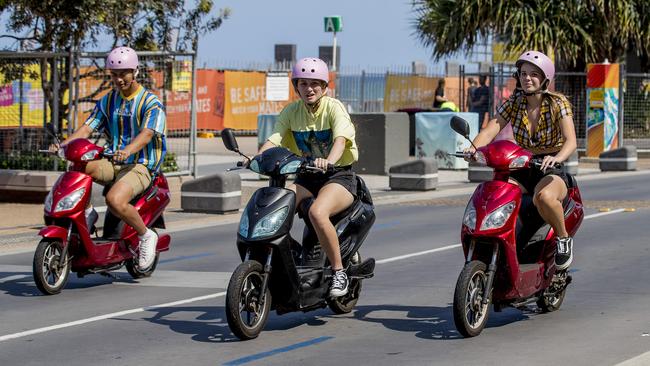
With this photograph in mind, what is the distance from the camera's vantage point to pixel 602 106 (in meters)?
31.4

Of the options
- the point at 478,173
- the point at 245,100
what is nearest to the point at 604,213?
the point at 478,173

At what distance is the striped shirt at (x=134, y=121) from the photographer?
37.6 ft

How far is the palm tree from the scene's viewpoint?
34750mm

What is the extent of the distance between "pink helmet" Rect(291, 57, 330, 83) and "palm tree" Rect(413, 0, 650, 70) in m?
26.0

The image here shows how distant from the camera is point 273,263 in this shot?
28.4 feet

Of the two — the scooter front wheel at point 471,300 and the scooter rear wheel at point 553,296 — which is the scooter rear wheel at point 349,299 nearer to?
the scooter front wheel at point 471,300

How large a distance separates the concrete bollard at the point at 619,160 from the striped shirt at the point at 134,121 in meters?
17.4

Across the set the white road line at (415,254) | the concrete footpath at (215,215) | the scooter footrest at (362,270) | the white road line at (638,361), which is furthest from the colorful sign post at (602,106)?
the white road line at (638,361)

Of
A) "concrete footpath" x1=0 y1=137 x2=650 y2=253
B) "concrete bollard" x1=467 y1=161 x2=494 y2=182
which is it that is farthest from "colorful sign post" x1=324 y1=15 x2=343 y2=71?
"concrete bollard" x1=467 y1=161 x2=494 y2=182

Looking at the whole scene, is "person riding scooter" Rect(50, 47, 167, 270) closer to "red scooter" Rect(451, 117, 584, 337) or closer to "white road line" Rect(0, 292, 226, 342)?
"white road line" Rect(0, 292, 226, 342)

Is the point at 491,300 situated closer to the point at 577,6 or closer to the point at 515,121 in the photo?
the point at 515,121

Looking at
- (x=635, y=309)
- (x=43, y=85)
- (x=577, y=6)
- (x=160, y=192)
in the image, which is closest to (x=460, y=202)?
(x=43, y=85)

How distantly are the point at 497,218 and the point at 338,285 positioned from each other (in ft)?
3.91

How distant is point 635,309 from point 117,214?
419 cm
